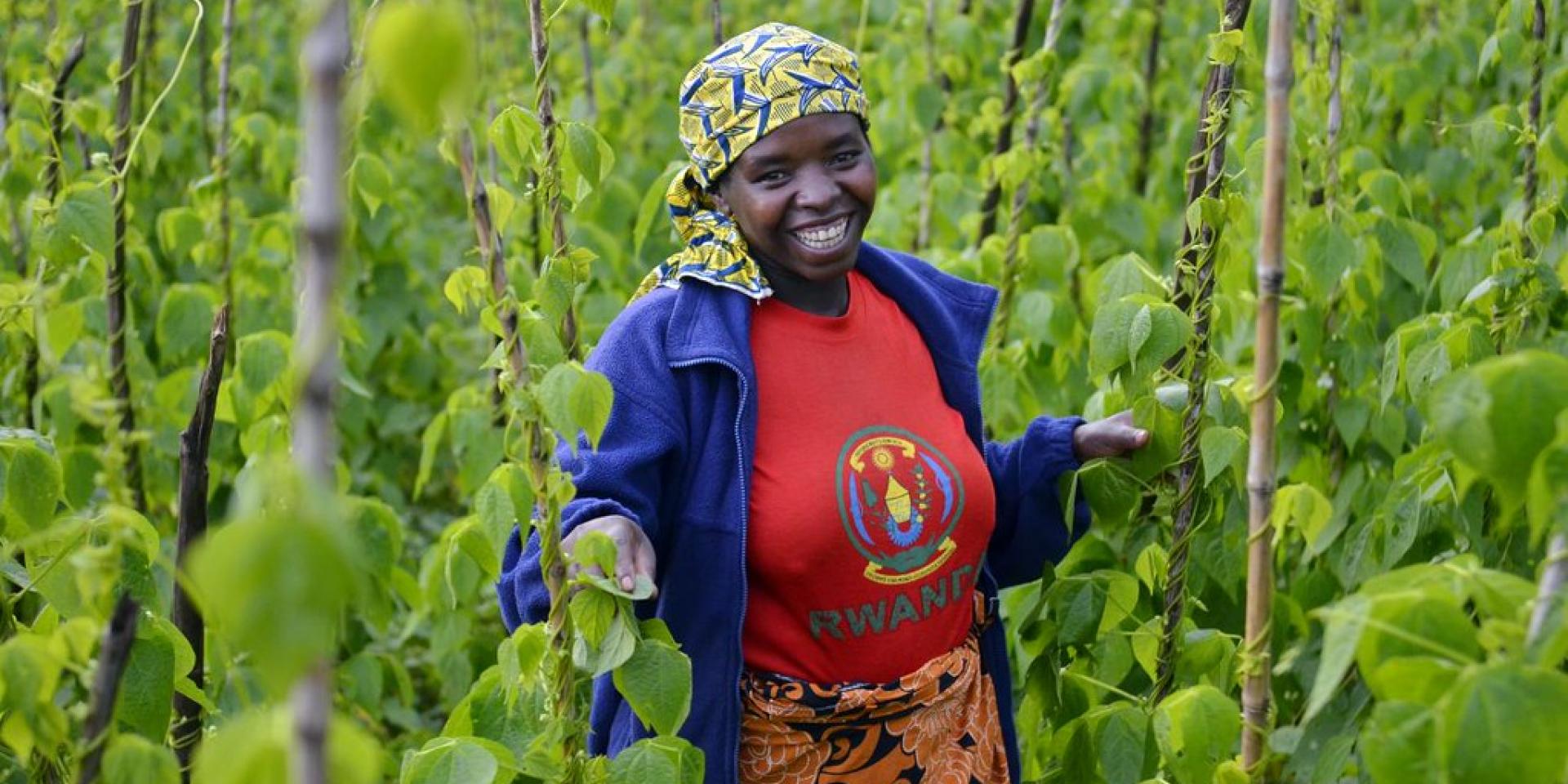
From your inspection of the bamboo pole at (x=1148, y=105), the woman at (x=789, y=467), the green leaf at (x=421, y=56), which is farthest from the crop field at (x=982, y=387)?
the bamboo pole at (x=1148, y=105)

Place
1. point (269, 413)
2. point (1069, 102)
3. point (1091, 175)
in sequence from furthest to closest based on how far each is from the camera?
point (1091, 175) < point (1069, 102) < point (269, 413)

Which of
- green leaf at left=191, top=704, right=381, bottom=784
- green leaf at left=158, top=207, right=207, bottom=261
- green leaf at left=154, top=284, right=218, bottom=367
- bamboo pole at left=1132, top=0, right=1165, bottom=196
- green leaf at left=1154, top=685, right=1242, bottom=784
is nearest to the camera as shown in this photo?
green leaf at left=191, top=704, right=381, bottom=784

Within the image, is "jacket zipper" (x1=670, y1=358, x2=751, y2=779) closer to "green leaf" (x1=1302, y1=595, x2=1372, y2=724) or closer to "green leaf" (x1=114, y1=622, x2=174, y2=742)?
"green leaf" (x1=114, y1=622, x2=174, y2=742)

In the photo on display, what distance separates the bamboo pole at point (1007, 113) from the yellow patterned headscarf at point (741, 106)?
1038 millimetres

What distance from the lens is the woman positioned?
6.21 feet

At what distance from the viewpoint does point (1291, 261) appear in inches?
108

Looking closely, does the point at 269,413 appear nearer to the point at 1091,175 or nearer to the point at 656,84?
the point at 1091,175

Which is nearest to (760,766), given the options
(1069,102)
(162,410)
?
(162,410)

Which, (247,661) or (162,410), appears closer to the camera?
(247,661)

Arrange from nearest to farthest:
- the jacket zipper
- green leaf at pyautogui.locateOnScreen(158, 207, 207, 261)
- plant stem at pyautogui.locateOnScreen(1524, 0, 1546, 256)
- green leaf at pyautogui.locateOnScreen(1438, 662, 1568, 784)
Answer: green leaf at pyautogui.locateOnScreen(1438, 662, 1568, 784)
the jacket zipper
plant stem at pyautogui.locateOnScreen(1524, 0, 1546, 256)
green leaf at pyautogui.locateOnScreen(158, 207, 207, 261)

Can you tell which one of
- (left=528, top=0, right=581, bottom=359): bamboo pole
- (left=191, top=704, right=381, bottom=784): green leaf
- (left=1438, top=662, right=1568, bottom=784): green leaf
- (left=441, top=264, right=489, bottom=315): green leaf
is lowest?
(left=1438, top=662, right=1568, bottom=784): green leaf

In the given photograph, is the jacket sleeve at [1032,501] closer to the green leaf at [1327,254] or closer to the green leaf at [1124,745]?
the green leaf at [1124,745]

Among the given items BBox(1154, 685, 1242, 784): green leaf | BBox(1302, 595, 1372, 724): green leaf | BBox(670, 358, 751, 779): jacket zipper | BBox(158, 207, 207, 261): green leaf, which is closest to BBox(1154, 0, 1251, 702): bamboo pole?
BBox(1154, 685, 1242, 784): green leaf

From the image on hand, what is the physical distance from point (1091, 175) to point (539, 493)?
2.72 metres
